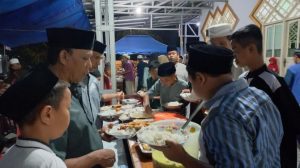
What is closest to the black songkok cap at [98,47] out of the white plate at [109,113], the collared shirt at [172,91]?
the white plate at [109,113]

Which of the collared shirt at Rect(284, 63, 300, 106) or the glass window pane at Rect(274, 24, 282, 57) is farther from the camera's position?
the glass window pane at Rect(274, 24, 282, 57)

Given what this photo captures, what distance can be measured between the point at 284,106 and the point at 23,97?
159 centimetres

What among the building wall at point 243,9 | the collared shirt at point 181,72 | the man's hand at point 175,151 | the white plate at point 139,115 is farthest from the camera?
the building wall at point 243,9

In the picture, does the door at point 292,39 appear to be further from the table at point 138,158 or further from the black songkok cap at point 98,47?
the table at point 138,158

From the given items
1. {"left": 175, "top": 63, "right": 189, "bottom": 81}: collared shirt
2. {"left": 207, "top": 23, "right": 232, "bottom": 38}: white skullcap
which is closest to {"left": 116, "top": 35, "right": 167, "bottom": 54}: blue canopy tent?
{"left": 175, "top": 63, "right": 189, "bottom": 81}: collared shirt

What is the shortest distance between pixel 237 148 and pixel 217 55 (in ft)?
1.18

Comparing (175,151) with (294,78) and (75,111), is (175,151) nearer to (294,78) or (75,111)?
(75,111)

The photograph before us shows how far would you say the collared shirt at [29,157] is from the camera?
94cm

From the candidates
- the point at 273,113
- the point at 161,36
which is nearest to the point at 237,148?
the point at 273,113

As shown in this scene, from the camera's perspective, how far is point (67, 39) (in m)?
1.56

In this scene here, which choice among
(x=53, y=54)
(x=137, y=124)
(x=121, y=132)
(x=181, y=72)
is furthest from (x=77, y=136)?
(x=181, y=72)

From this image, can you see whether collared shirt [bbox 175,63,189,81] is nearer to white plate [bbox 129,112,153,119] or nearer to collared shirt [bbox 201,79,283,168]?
white plate [bbox 129,112,153,119]

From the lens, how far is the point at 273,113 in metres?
1.09

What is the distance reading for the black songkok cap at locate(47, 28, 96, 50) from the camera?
1548 mm
